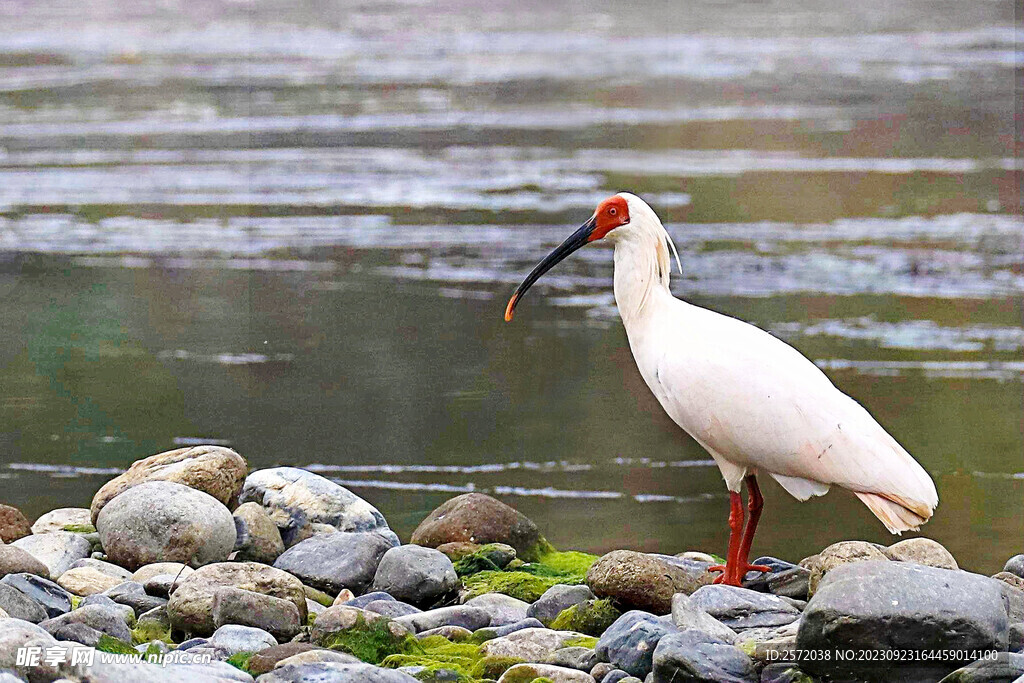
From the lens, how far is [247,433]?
832 centimetres

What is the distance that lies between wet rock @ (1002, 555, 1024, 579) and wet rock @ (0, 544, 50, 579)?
365 cm

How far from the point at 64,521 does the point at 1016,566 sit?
12.6 feet

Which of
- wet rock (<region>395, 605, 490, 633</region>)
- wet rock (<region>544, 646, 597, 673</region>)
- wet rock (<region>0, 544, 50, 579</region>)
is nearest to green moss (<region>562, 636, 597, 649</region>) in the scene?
wet rock (<region>544, 646, 597, 673</region>)

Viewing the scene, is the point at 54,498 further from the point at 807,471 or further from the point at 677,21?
the point at 677,21

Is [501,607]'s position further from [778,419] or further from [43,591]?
[43,591]

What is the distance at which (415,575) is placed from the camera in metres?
5.83

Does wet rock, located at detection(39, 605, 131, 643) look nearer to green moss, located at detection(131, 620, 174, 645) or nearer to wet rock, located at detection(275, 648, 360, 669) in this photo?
green moss, located at detection(131, 620, 174, 645)

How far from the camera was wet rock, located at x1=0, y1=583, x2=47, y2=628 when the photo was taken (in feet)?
16.6

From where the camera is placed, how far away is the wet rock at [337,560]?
594 cm

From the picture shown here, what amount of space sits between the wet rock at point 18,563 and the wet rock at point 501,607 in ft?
5.04

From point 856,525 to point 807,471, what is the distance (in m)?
1.54

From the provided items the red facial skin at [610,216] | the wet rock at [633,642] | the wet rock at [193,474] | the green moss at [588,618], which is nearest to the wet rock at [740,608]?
the wet rock at [633,642]

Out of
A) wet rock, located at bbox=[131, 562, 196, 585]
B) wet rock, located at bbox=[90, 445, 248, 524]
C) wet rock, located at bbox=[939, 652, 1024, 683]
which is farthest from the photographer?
wet rock, located at bbox=[90, 445, 248, 524]

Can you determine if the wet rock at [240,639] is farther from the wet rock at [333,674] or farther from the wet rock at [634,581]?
the wet rock at [634,581]
